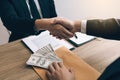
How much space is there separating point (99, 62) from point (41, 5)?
76 centimetres

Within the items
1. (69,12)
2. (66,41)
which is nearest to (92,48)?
(66,41)

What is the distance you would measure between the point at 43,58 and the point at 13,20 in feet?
1.52

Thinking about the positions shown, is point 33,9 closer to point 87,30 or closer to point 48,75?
point 87,30

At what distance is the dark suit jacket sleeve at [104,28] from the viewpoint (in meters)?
1.18

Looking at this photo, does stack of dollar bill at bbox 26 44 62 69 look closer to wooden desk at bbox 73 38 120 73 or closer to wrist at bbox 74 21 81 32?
wooden desk at bbox 73 38 120 73

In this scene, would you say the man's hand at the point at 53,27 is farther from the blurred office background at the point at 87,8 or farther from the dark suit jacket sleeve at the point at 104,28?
the blurred office background at the point at 87,8

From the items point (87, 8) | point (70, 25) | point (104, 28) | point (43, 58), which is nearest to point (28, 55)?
point (43, 58)

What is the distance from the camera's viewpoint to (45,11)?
1.66m

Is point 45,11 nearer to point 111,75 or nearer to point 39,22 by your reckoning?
point 39,22

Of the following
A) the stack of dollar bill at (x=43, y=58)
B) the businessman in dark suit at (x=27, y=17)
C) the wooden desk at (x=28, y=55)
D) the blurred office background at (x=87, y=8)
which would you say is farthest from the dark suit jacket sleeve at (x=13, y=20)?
the blurred office background at (x=87, y=8)

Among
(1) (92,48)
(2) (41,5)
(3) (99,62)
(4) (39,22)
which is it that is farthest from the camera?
(2) (41,5)

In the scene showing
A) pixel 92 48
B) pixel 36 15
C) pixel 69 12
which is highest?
pixel 36 15

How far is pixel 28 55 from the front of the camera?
1.18 metres

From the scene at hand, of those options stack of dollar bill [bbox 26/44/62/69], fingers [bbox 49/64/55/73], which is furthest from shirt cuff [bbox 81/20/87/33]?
fingers [bbox 49/64/55/73]
